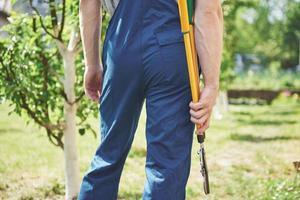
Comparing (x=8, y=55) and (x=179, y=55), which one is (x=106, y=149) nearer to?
(x=179, y=55)

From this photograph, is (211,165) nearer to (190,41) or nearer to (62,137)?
(62,137)

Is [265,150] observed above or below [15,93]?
below

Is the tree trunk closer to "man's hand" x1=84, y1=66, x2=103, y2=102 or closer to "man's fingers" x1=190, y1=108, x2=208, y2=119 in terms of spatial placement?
"man's hand" x1=84, y1=66, x2=103, y2=102

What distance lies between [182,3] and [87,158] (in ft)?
18.1

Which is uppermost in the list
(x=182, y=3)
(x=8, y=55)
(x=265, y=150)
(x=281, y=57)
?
(x=182, y=3)

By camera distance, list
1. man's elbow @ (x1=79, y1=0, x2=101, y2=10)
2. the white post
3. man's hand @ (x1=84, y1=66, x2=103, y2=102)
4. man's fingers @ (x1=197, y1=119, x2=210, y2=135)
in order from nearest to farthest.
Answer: man's fingers @ (x1=197, y1=119, x2=210, y2=135)
man's elbow @ (x1=79, y1=0, x2=101, y2=10)
man's hand @ (x1=84, y1=66, x2=103, y2=102)
the white post

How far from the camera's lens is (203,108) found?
2553 millimetres

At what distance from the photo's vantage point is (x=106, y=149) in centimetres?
271

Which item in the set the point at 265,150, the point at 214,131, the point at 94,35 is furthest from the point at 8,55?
the point at 214,131

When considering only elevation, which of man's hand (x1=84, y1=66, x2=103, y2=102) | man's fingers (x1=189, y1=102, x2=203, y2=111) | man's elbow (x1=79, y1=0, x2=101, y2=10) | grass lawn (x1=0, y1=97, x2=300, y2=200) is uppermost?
man's elbow (x1=79, y1=0, x2=101, y2=10)

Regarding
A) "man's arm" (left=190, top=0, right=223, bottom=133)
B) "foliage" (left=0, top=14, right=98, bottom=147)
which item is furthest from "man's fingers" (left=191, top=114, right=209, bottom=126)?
"foliage" (left=0, top=14, right=98, bottom=147)

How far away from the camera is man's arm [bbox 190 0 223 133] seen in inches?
100

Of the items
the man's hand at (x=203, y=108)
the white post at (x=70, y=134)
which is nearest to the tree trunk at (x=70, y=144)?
the white post at (x=70, y=134)

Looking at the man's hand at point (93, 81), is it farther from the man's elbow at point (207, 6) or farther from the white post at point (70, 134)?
the white post at point (70, 134)
